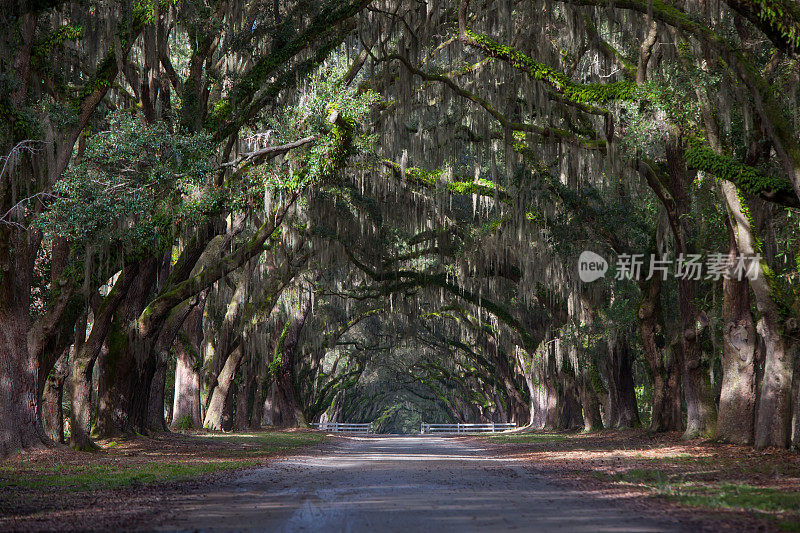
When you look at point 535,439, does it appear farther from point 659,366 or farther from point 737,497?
point 737,497

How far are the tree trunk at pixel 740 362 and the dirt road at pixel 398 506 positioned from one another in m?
5.47

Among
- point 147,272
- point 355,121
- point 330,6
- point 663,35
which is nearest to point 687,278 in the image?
point 663,35

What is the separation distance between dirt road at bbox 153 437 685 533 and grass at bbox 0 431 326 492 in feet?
4.04

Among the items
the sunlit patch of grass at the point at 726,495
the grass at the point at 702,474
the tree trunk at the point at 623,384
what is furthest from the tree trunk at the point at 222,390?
the sunlit patch of grass at the point at 726,495

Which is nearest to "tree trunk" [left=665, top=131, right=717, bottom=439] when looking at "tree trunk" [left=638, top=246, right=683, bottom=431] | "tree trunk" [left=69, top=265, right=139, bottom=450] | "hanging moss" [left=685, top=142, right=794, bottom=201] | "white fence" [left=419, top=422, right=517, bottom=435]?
"tree trunk" [left=638, top=246, right=683, bottom=431]

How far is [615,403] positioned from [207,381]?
14.8 meters

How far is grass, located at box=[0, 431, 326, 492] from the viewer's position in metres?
9.71

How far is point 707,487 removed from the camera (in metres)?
8.83

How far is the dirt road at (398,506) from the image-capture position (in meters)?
6.14

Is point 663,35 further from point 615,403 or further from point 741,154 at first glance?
point 615,403

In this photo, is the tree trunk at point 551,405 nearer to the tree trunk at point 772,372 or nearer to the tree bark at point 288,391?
the tree bark at point 288,391

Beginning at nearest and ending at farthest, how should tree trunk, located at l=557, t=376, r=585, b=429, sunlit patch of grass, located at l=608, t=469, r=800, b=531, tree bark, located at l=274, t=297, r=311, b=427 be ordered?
sunlit patch of grass, located at l=608, t=469, r=800, b=531 < tree trunk, located at l=557, t=376, r=585, b=429 < tree bark, located at l=274, t=297, r=311, b=427

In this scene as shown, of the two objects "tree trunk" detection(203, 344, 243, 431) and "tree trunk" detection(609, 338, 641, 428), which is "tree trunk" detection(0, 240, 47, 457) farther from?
"tree trunk" detection(609, 338, 641, 428)

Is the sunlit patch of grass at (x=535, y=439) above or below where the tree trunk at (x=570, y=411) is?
below
